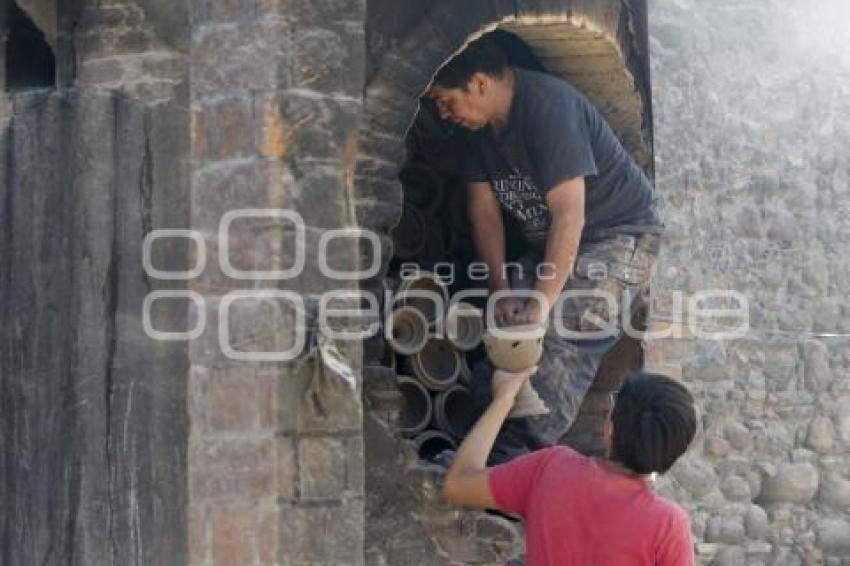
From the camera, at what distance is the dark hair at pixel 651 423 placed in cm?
378

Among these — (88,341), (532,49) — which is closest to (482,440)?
(88,341)

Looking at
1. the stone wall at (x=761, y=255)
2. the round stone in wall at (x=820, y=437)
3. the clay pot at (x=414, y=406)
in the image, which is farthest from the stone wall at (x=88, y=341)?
the round stone in wall at (x=820, y=437)

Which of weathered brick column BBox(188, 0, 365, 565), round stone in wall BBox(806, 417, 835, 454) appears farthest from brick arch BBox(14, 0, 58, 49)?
round stone in wall BBox(806, 417, 835, 454)

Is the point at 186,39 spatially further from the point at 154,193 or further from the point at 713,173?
the point at 713,173

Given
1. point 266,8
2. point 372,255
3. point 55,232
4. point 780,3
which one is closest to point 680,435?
point 372,255

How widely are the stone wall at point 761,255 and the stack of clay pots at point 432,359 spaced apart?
4.89m

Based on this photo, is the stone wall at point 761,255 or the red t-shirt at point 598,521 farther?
the stone wall at point 761,255

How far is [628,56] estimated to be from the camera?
5.18 meters

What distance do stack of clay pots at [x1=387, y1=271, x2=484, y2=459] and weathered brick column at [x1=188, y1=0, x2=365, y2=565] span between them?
849 mm

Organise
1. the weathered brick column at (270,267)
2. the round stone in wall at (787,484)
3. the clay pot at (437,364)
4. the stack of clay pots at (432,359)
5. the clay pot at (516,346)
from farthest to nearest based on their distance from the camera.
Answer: the round stone in wall at (787,484) < the clay pot at (437,364) < the stack of clay pots at (432,359) < the clay pot at (516,346) < the weathered brick column at (270,267)

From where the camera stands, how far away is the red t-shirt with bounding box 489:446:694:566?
3.80m

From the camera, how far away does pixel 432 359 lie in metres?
5.00

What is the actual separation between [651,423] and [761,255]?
22.0 feet

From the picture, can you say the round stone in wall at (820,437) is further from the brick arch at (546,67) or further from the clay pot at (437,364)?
the clay pot at (437,364)
